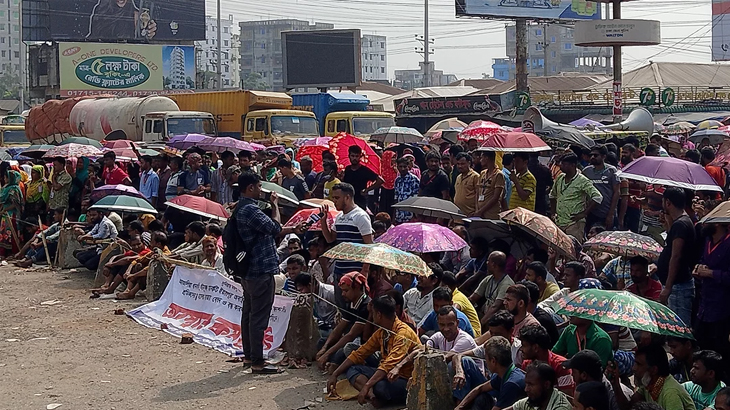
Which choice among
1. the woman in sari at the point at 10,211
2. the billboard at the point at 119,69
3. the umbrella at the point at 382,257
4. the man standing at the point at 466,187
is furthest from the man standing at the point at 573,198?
the billboard at the point at 119,69

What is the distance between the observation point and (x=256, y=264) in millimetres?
9125

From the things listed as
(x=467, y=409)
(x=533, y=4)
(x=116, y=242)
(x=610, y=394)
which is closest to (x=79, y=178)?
(x=116, y=242)

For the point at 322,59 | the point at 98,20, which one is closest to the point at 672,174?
the point at 322,59

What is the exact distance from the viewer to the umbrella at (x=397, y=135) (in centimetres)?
2025

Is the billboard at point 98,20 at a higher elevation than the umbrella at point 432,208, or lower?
higher

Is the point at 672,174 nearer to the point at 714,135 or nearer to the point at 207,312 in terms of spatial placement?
the point at 207,312

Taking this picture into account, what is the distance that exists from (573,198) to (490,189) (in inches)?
37.5

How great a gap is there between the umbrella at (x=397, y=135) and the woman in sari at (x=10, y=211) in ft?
23.5

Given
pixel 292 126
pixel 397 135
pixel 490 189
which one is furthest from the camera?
pixel 292 126

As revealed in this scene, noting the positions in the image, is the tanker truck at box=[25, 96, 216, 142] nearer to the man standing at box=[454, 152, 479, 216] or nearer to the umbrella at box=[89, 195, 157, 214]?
the umbrella at box=[89, 195, 157, 214]

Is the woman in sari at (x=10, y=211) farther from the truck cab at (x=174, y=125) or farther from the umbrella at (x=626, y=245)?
the umbrella at (x=626, y=245)

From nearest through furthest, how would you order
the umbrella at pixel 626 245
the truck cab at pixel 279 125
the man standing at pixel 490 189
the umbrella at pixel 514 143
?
1. the umbrella at pixel 626 245
2. the man standing at pixel 490 189
3. the umbrella at pixel 514 143
4. the truck cab at pixel 279 125

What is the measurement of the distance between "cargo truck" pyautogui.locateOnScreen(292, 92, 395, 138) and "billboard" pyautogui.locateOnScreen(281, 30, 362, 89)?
2298 cm

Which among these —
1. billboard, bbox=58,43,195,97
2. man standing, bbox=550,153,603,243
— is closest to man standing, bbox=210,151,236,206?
man standing, bbox=550,153,603,243
